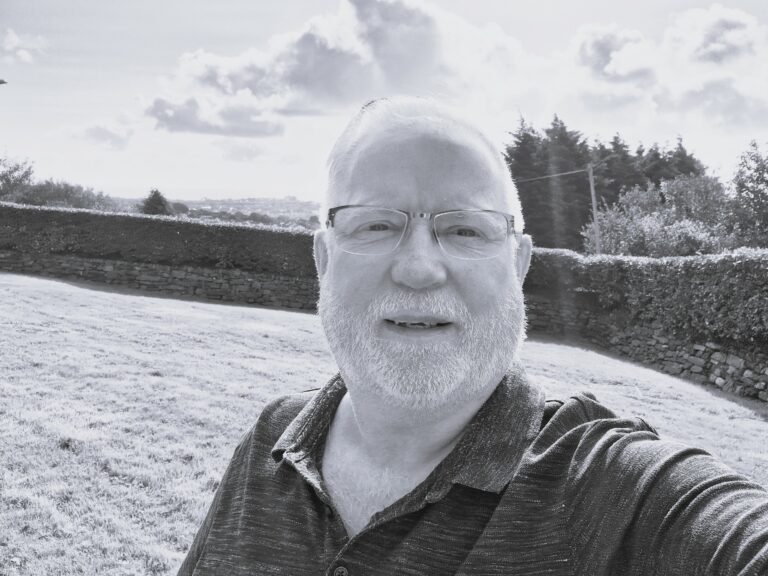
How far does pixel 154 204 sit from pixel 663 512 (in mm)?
28944

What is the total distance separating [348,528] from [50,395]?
6535 mm

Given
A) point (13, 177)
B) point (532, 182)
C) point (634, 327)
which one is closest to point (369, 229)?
point (634, 327)

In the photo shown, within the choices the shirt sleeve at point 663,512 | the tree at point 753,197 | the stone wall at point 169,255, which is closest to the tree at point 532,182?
the tree at point 753,197

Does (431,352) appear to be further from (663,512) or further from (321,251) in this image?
(663,512)

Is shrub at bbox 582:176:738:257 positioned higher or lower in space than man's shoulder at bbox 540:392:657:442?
higher

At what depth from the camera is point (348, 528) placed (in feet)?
5.08

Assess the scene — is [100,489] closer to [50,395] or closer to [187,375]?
[50,395]

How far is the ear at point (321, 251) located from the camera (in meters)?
1.73

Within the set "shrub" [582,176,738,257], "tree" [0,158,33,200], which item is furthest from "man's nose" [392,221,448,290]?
"tree" [0,158,33,200]

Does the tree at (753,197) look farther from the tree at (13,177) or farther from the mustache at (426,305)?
the tree at (13,177)

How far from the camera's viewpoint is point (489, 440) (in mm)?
1469

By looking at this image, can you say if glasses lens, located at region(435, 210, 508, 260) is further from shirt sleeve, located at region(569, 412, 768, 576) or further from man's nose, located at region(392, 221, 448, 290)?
shirt sleeve, located at region(569, 412, 768, 576)

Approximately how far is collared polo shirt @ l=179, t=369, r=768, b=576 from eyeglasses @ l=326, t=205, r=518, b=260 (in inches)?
14.6

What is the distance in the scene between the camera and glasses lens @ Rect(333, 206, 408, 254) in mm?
1524
